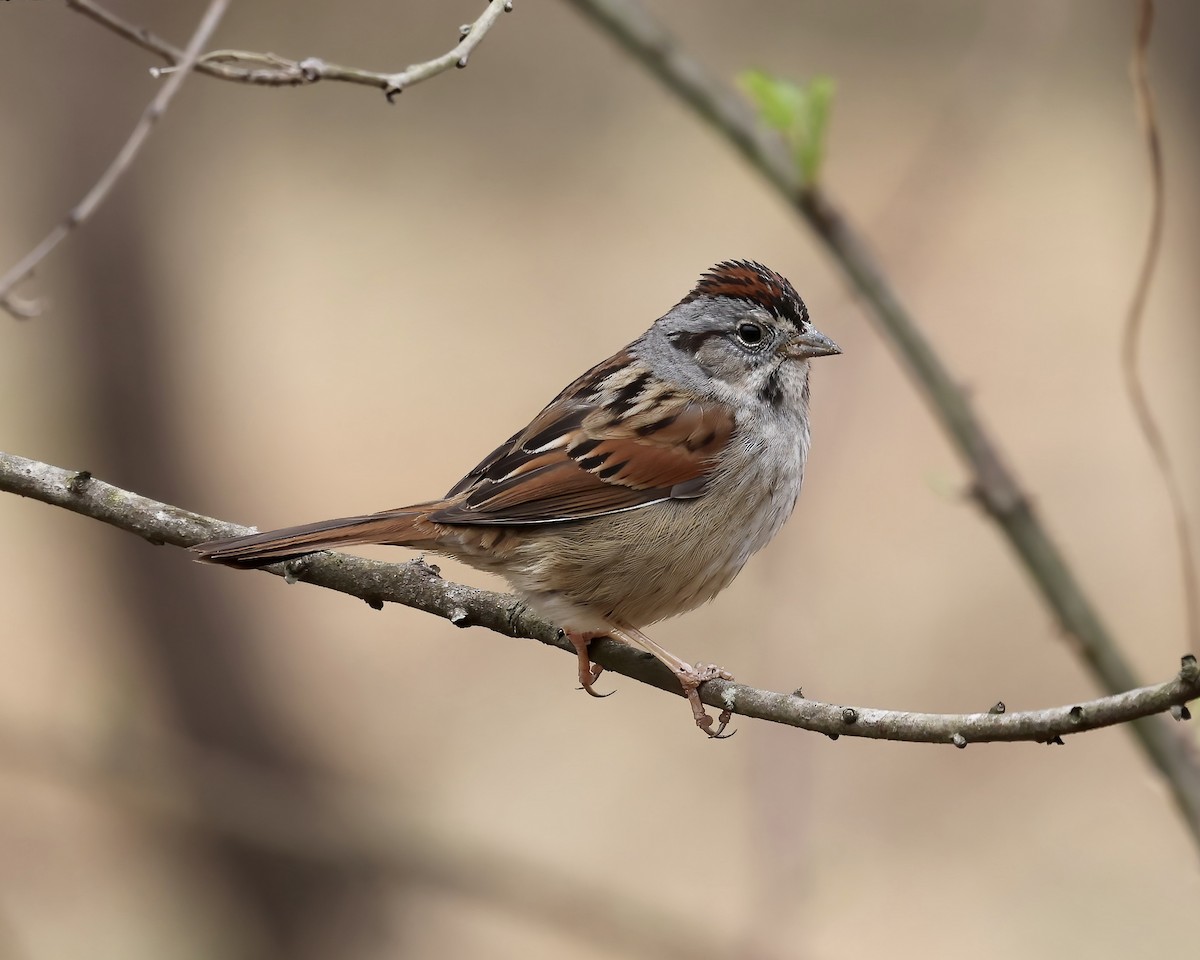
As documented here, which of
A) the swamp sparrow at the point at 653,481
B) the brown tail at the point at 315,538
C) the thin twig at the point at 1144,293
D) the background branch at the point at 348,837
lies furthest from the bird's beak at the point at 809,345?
the background branch at the point at 348,837

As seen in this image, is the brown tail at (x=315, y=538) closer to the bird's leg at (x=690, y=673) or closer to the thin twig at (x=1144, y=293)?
the bird's leg at (x=690, y=673)

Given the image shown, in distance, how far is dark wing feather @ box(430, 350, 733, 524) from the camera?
11.6 feet

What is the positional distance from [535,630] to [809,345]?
1.18 m

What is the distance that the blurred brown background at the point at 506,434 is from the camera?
548 cm

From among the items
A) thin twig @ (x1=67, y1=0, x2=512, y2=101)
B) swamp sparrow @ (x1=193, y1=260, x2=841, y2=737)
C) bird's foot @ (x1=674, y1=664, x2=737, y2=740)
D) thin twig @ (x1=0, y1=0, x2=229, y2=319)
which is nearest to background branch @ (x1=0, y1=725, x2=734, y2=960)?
swamp sparrow @ (x1=193, y1=260, x2=841, y2=737)

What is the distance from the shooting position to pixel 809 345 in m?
3.83

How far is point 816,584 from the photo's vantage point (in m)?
6.93

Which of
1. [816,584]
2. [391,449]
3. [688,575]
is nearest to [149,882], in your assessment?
[391,449]

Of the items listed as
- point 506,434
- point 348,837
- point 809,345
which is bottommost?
point 348,837

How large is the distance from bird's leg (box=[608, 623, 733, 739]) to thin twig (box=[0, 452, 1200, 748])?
0.04m

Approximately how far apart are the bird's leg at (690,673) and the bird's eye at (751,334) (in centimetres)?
92

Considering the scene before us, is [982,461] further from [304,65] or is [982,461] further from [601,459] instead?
[304,65]

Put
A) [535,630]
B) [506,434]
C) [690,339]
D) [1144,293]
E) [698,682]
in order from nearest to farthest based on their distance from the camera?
Result: [698,682] < [1144,293] < [535,630] < [690,339] < [506,434]

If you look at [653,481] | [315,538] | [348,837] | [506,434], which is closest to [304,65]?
[315,538]
